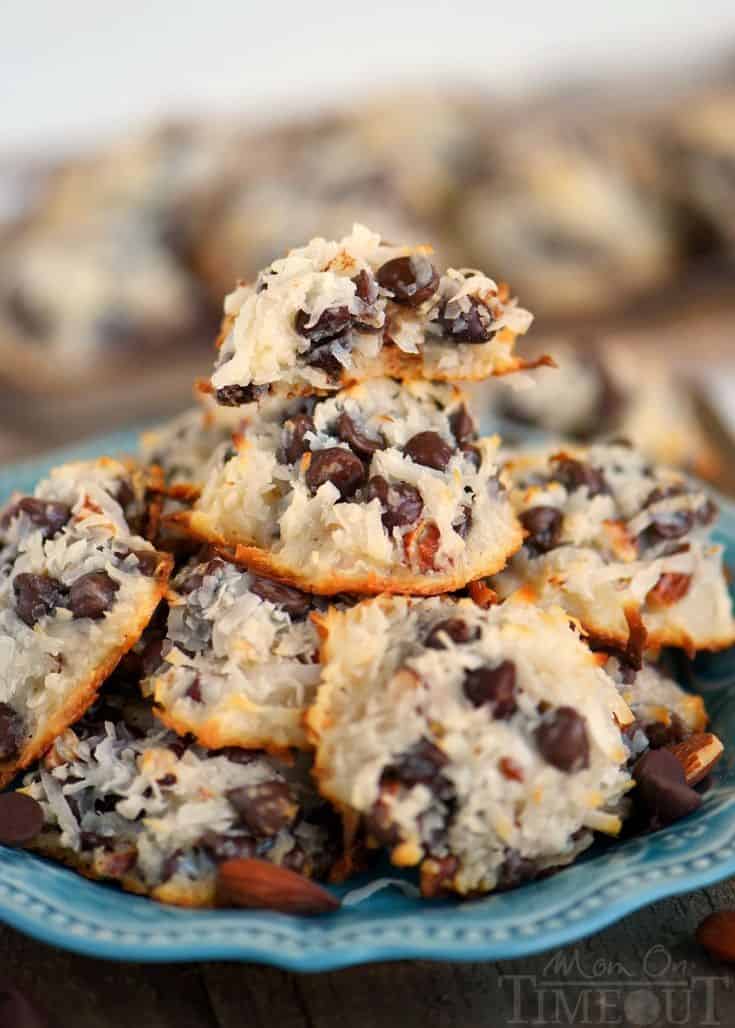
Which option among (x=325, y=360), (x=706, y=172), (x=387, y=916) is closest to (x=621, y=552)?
(x=325, y=360)

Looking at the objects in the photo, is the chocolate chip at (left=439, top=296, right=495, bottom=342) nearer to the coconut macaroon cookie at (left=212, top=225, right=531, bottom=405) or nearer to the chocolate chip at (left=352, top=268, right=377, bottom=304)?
the coconut macaroon cookie at (left=212, top=225, right=531, bottom=405)

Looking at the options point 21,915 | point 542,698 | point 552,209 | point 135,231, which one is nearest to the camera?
point 21,915

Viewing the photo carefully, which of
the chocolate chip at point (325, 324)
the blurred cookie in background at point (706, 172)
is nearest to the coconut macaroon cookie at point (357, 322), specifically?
the chocolate chip at point (325, 324)

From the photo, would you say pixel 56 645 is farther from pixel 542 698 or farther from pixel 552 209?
pixel 552 209

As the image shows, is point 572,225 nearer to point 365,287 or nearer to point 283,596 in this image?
point 365,287

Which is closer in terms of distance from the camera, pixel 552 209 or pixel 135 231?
pixel 552 209

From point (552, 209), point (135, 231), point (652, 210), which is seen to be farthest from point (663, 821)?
point (135, 231)
